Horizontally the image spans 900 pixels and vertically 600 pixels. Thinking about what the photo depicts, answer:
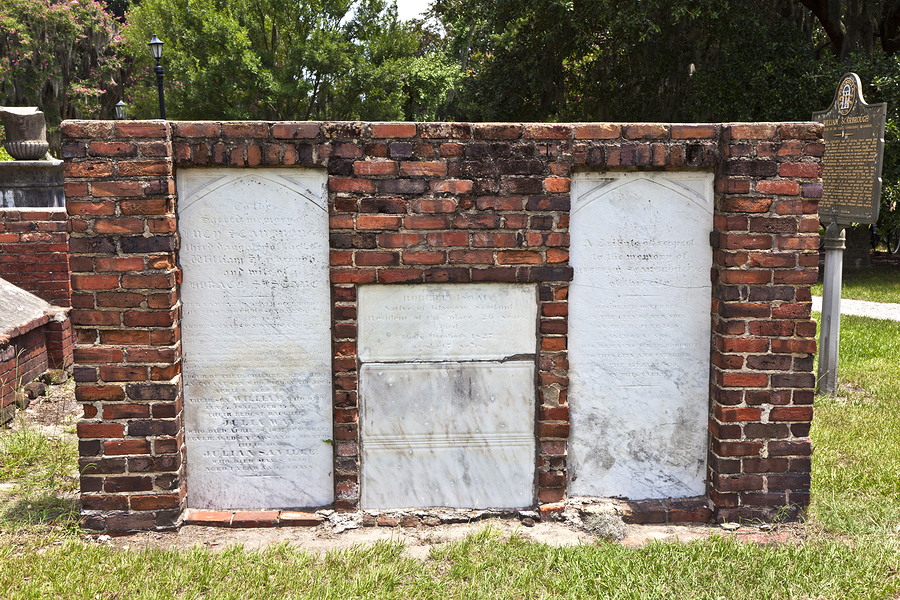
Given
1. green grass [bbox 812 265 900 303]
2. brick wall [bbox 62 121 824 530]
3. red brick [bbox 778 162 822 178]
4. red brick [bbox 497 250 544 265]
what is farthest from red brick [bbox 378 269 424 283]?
green grass [bbox 812 265 900 303]

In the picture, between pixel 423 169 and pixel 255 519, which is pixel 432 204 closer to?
pixel 423 169

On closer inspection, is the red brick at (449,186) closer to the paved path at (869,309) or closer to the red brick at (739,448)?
the red brick at (739,448)

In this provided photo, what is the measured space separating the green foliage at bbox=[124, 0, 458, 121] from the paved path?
12.5 meters

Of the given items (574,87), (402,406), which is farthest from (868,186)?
(574,87)

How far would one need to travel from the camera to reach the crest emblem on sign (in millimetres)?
6199

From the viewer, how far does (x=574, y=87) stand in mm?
16656

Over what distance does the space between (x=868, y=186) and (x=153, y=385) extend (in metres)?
5.77

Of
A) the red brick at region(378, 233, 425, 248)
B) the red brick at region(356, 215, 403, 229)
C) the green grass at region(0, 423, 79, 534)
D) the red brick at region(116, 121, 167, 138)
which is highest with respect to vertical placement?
the red brick at region(116, 121, 167, 138)

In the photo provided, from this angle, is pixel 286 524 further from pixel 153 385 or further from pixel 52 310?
pixel 52 310

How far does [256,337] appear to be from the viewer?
11.6ft

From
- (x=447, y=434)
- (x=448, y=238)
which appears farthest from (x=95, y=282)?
(x=447, y=434)

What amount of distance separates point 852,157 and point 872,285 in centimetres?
979

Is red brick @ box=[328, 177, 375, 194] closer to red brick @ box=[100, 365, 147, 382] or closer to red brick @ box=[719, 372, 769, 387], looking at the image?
red brick @ box=[100, 365, 147, 382]

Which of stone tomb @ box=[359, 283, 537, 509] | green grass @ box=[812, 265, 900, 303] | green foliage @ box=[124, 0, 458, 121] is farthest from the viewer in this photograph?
green foliage @ box=[124, 0, 458, 121]
